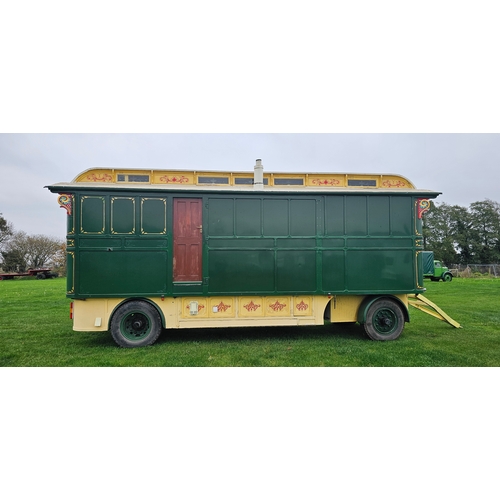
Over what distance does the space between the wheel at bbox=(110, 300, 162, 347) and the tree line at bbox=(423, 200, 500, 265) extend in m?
42.3

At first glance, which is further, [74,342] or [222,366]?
[74,342]

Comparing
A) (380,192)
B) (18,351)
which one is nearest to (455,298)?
(380,192)

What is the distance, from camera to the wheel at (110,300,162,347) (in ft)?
21.9

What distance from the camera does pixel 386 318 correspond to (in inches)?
285

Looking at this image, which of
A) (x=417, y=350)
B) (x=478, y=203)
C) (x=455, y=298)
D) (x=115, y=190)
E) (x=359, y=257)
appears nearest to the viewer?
(x=417, y=350)

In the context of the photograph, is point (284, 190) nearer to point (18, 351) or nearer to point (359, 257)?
point (359, 257)

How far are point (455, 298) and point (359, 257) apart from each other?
9.90m

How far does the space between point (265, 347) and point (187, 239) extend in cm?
287

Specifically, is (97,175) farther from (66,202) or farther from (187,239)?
(187,239)

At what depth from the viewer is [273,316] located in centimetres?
703

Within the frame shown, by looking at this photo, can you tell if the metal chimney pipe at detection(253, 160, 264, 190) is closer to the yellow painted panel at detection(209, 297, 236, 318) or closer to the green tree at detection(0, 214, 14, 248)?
the yellow painted panel at detection(209, 297, 236, 318)

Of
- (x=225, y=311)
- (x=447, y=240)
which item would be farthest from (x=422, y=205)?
(x=447, y=240)

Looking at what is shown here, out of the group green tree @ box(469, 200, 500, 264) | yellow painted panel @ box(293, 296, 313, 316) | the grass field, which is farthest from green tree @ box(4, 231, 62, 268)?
green tree @ box(469, 200, 500, 264)

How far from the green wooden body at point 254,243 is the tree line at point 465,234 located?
1532 inches
